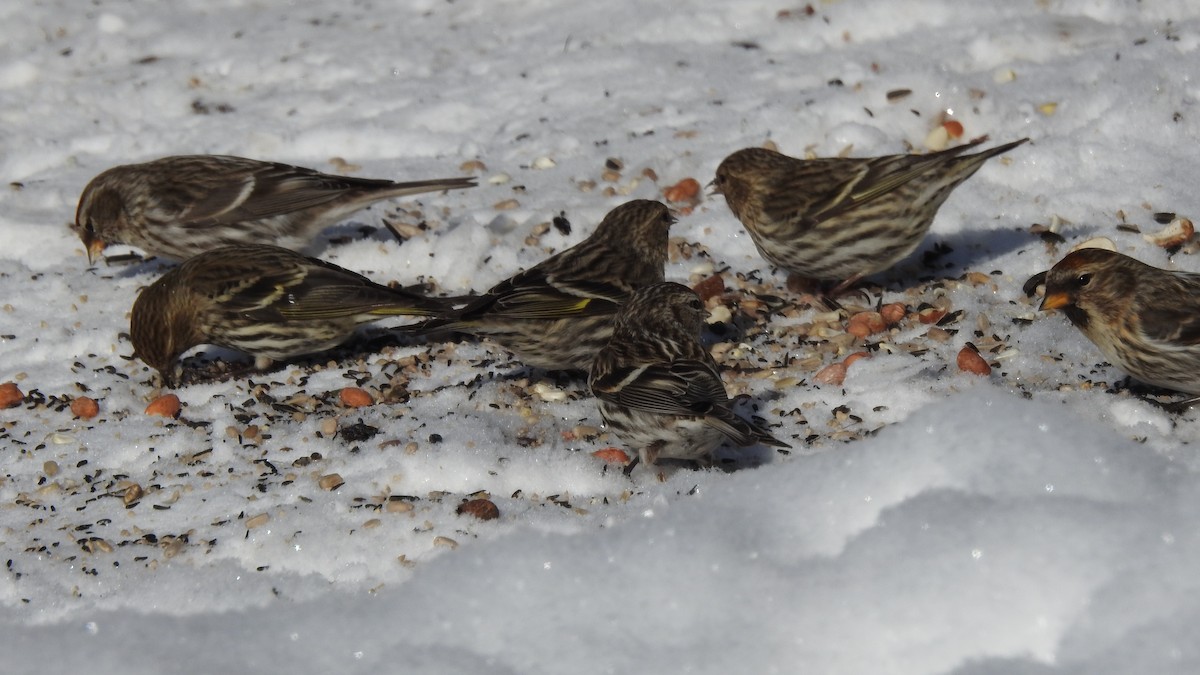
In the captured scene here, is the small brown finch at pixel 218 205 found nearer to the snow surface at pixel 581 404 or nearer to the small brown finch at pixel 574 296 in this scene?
the snow surface at pixel 581 404

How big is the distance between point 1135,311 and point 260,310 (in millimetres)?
3655

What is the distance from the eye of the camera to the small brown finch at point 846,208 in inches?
228

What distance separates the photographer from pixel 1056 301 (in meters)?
5.07

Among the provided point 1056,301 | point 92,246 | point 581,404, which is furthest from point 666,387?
point 92,246

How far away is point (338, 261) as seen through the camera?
6.98 meters

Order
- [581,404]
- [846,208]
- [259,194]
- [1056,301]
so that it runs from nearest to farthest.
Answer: [1056,301] < [581,404] < [846,208] < [259,194]

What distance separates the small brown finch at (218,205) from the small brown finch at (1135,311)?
10.2ft

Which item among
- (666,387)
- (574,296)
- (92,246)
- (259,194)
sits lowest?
(92,246)

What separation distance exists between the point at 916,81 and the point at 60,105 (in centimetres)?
550

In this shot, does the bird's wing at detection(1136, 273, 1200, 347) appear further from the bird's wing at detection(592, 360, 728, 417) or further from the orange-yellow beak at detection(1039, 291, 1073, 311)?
the bird's wing at detection(592, 360, 728, 417)

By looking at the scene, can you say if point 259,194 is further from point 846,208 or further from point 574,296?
point 846,208

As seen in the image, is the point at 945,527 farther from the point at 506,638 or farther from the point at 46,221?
the point at 46,221

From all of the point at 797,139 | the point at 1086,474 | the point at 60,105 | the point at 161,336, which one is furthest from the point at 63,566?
the point at 60,105

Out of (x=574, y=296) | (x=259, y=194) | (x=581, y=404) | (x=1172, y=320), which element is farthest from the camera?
(x=259, y=194)
